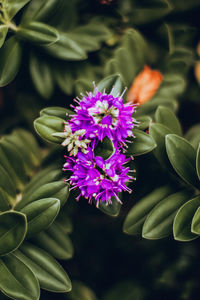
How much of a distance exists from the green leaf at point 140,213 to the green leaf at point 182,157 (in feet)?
0.36

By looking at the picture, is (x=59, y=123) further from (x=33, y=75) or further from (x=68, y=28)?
(x=68, y=28)

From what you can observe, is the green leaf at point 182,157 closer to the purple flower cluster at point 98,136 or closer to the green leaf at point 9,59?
the purple flower cluster at point 98,136

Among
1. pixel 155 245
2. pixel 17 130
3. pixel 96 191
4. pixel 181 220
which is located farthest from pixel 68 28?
pixel 155 245

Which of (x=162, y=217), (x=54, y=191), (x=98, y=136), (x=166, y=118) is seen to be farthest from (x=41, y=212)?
(x=166, y=118)

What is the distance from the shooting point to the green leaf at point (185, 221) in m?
1.09

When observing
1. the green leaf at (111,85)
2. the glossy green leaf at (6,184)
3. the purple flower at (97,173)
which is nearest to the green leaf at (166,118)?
the green leaf at (111,85)

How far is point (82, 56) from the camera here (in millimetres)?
1372

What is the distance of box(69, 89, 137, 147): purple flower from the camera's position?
1.01 metres

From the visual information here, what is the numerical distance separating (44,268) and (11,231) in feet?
0.65

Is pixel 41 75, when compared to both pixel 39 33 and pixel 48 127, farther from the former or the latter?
pixel 48 127

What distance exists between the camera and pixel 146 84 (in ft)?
5.83

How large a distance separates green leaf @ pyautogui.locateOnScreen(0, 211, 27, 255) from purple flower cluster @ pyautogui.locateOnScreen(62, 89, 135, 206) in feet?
0.70

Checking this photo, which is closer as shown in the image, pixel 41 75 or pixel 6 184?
pixel 6 184

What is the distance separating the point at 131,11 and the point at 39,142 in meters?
0.82
